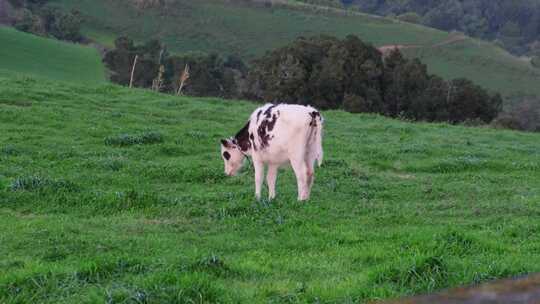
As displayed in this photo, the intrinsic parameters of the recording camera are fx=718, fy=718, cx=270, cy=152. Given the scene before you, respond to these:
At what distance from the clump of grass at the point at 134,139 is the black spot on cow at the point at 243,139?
16.3 feet

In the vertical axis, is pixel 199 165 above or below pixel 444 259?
below

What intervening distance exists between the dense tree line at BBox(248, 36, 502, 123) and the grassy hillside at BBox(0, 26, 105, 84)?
10773 millimetres

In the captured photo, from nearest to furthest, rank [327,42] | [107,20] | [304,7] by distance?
[327,42] < [107,20] < [304,7]

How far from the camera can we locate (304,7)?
10688 centimetres

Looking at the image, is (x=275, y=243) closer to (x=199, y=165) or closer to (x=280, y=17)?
(x=199, y=165)

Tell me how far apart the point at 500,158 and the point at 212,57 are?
4309 cm

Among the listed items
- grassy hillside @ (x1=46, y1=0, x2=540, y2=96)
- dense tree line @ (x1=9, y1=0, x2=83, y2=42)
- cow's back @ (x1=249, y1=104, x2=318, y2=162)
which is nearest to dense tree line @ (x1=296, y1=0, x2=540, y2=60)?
grassy hillside @ (x1=46, y1=0, x2=540, y2=96)

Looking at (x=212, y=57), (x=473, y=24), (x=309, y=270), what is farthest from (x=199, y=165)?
(x=473, y=24)

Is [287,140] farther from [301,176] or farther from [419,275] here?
[419,275]

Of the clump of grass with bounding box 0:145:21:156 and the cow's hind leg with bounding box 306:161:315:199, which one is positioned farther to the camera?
the clump of grass with bounding box 0:145:21:156

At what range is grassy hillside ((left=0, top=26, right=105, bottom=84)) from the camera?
4161 centimetres

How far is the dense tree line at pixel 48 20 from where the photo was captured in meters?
65.6

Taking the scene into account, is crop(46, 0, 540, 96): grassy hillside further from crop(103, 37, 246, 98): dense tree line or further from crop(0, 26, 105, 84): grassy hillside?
crop(0, 26, 105, 84): grassy hillside

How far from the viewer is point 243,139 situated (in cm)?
1309
